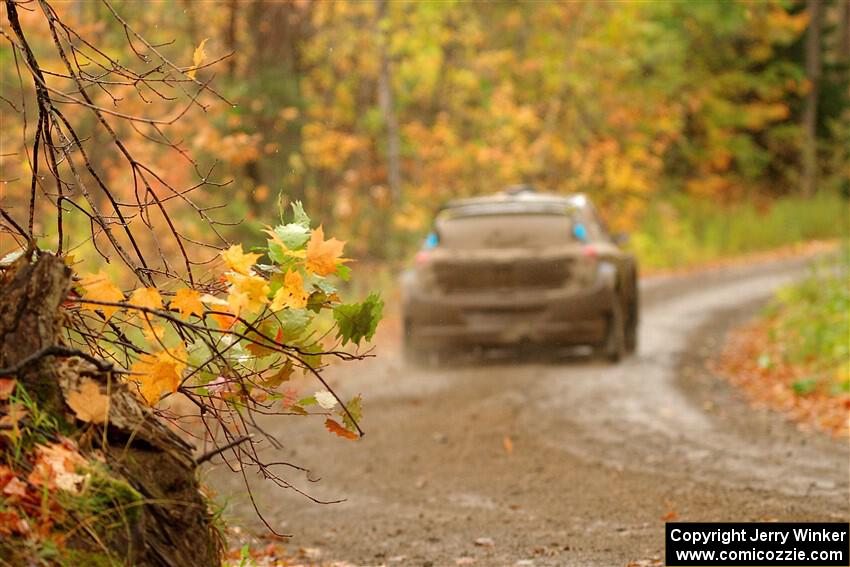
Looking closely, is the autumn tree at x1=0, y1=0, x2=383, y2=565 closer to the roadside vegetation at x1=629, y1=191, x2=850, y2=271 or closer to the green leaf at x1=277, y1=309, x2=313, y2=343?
the green leaf at x1=277, y1=309, x2=313, y2=343

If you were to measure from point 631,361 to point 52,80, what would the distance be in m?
7.86

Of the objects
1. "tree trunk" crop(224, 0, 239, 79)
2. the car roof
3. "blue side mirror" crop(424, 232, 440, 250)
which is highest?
"tree trunk" crop(224, 0, 239, 79)

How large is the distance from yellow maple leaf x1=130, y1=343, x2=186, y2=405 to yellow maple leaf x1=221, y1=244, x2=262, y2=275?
318 mm

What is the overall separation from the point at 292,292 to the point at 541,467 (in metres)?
4.54

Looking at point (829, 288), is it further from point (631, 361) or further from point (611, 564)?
point (611, 564)

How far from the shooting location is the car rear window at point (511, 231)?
1314 centimetres

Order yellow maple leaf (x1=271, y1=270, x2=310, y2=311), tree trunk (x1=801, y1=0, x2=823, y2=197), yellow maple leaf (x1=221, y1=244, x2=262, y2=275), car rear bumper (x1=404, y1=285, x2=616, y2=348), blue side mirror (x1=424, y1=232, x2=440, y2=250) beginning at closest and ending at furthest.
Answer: yellow maple leaf (x1=221, y1=244, x2=262, y2=275) < yellow maple leaf (x1=271, y1=270, x2=310, y2=311) < car rear bumper (x1=404, y1=285, x2=616, y2=348) < blue side mirror (x1=424, y1=232, x2=440, y2=250) < tree trunk (x1=801, y1=0, x2=823, y2=197)

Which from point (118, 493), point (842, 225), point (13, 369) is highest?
point (13, 369)

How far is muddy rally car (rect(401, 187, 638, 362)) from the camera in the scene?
42.4 ft

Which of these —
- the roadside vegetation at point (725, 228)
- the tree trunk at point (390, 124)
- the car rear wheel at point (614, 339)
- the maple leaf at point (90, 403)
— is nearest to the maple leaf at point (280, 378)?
the maple leaf at point (90, 403)

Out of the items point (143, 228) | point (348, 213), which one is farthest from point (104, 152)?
point (348, 213)

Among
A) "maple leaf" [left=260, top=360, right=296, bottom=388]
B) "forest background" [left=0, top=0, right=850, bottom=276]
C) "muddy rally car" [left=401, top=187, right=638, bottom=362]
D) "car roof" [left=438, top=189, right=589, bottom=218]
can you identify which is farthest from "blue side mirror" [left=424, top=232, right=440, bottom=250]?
"maple leaf" [left=260, top=360, right=296, bottom=388]

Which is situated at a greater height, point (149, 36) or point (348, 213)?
point (149, 36)

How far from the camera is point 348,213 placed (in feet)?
73.0
